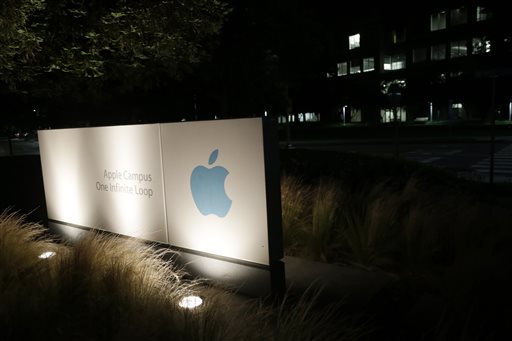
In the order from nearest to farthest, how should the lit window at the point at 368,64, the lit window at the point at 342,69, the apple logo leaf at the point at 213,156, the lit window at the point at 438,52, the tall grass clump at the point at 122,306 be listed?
the tall grass clump at the point at 122,306
the apple logo leaf at the point at 213,156
the lit window at the point at 438,52
the lit window at the point at 368,64
the lit window at the point at 342,69

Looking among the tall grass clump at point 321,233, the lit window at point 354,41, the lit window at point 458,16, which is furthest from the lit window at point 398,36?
the tall grass clump at point 321,233

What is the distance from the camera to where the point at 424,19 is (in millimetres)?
63281

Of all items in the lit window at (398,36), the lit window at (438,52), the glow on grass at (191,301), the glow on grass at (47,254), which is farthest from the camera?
the lit window at (398,36)

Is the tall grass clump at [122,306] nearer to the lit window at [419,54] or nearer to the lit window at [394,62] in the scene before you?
the lit window at [419,54]

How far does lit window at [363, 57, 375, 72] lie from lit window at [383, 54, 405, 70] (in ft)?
6.47

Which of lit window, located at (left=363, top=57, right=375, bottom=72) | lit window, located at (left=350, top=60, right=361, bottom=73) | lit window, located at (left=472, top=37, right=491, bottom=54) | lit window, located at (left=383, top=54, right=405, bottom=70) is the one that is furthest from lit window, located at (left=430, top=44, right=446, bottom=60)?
lit window, located at (left=350, top=60, right=361, bottom=73)

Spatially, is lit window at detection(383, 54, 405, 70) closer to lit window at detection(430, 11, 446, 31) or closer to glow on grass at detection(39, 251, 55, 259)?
lit window at detection(430, 11, 446, 31)

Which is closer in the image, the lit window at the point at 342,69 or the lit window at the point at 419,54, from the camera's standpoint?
the lit window at the point at 419,54

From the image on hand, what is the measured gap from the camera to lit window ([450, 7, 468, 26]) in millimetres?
58653

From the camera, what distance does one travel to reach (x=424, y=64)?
2462 inches

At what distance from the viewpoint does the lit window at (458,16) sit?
58.7 meters

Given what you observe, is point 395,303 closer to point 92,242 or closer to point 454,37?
point 92,242

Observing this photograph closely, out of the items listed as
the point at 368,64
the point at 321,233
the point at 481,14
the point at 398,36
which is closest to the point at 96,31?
the point at 321,233

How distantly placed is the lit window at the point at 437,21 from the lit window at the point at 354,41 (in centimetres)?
1281
